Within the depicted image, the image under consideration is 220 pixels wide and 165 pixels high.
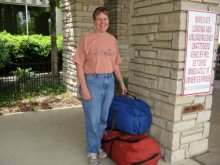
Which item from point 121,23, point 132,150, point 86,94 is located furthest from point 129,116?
point 121,23

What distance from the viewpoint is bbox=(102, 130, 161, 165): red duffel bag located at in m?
2.26

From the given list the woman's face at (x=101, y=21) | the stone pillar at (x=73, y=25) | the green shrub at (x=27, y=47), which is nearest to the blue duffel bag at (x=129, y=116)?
the woman's face at (x=101, y=21)

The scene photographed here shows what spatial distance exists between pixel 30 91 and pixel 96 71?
12.7 feet

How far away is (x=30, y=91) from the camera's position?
5.70 m

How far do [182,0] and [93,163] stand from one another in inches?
79.5

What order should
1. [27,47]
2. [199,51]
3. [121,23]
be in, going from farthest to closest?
[27,47], [121,23], [199,51]

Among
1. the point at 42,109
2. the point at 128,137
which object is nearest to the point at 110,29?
the point at 42,109

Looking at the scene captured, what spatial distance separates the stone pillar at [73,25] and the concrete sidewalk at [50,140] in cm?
132

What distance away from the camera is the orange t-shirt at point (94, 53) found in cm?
234

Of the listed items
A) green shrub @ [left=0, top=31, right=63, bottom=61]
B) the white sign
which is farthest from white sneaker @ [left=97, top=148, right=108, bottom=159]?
green shrub @ [left=0, top=31, right=63, bottom=61]

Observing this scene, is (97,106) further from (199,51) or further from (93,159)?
(199,51)

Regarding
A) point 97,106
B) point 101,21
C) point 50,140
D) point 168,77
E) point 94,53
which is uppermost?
point 101,21

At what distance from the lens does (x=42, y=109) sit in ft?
15.1

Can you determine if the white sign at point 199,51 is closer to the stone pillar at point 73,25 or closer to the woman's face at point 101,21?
the woman's face at point 101,21
